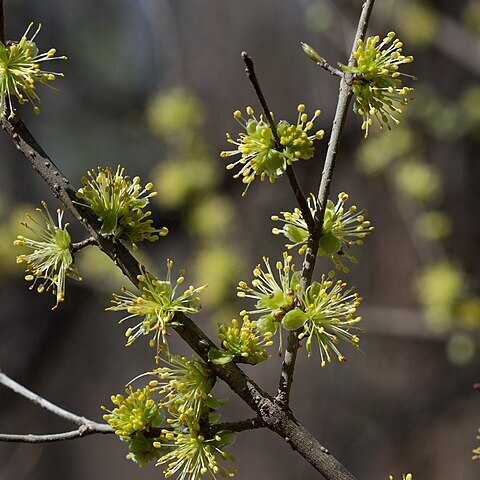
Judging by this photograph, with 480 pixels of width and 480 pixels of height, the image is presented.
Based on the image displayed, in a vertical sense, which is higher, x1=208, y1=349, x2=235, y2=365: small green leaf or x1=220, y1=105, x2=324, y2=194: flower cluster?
x1=220, y1=105, x2=324, y2=194: flower cluster

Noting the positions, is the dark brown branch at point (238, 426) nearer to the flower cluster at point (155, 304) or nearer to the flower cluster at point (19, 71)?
the flower cluster at point (155, 304)

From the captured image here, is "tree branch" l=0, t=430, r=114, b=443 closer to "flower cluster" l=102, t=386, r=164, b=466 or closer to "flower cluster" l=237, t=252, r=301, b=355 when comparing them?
"flower cluster" l=102, t=386, r=164, b=466

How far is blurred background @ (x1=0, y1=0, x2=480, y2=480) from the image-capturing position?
Result: 177cm

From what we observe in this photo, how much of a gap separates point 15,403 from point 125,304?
4.61 ft

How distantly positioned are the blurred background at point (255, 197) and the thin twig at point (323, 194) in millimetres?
1228

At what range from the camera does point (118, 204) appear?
504mm

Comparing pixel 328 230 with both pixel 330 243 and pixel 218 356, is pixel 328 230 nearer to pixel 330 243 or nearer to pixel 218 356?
pixel 330 243

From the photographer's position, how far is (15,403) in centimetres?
178

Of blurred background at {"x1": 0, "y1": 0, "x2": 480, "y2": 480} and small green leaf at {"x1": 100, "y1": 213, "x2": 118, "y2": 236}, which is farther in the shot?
blurred background at {"x1": 0, "y1": 0, "x2": 480, "y2": 480}

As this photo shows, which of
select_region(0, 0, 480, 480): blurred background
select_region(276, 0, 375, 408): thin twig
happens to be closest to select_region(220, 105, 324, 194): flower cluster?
select_region(276, 0, 375, 408): thin twig

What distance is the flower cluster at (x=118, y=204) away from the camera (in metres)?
0.50

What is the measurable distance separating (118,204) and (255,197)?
1433 millimetres

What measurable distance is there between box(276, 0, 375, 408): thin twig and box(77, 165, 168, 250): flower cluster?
0.33 ft

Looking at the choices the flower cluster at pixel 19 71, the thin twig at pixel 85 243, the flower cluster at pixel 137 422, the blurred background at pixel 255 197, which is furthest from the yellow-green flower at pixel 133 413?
the blurred background at pixel 255 197
